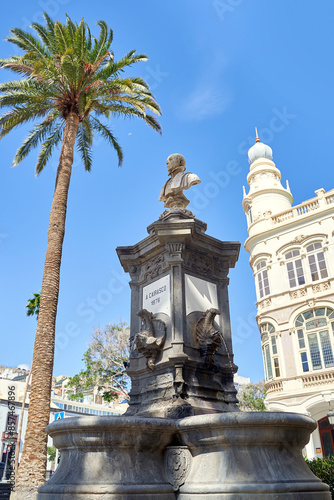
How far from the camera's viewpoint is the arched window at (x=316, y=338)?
79.5 ft

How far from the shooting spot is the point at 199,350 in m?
6.26

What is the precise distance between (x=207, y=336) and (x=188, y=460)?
204 cm

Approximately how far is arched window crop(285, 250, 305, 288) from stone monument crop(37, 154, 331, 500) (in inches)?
843

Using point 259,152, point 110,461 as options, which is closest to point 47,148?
point 110,461

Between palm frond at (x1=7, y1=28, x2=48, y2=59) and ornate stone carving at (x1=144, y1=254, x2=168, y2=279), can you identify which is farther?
palm frond at (x1=7, y1=28, x2=48, y2=59)

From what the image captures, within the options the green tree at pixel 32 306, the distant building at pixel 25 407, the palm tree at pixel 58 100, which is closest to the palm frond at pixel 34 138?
the palm tree at pixel 58 100

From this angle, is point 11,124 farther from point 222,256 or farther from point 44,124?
point 222,256

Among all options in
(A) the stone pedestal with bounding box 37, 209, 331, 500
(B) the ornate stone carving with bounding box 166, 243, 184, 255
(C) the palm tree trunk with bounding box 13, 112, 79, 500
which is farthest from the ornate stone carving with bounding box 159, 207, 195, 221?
(C) the palm tree trunk with bounding box 13, 112, 79, 500

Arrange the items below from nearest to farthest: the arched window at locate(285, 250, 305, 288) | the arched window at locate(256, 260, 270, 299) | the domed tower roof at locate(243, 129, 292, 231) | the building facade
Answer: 1. the arched window at locate(285, 250, 305, 288)
2. the arched window at locate(256, 260, 270, 299)
3. the domed tower roof at locate(243, 129, 292, 231)
4. the building facade

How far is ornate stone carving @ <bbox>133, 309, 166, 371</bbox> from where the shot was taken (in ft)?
20.4

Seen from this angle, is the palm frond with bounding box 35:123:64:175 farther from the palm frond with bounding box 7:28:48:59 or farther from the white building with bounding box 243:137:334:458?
the white building with bounding box 243:137:334:458

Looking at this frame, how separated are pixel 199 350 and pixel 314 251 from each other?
22.3 m

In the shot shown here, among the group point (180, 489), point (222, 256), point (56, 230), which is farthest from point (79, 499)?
point (56, 230)

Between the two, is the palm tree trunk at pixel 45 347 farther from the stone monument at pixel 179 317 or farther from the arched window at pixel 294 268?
the arched window at pixel 294 268
